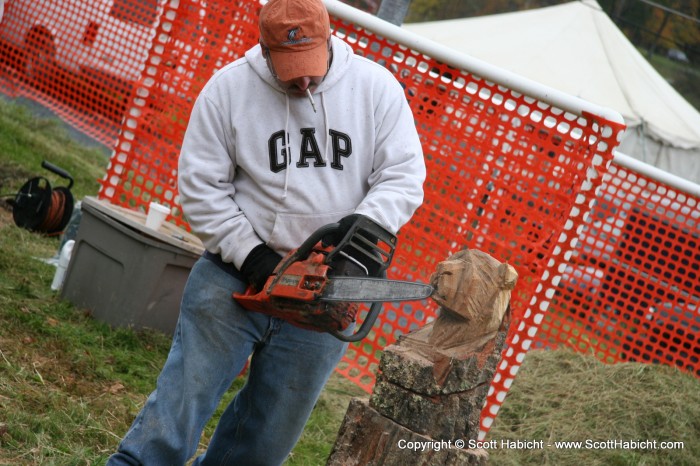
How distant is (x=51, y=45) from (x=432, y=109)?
626cm

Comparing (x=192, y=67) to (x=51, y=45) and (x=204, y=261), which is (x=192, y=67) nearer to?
(x=204, y=261)

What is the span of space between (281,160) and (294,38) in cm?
43

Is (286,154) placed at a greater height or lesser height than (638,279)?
greater

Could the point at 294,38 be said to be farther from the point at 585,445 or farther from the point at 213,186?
the point at 585,445

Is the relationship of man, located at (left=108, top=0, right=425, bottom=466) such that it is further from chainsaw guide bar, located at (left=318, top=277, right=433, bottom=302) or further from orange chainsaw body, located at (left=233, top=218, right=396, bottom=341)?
chainsaw guide bar, located at (left=318, top=277, right=433, bottom=302)

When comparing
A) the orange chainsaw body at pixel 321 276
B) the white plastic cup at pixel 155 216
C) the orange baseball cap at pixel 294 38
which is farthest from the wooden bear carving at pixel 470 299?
the white plastic cup at pixel 155 216

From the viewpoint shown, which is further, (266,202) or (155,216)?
(155,216)

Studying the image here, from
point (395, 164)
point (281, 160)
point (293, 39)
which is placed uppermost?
point (293, 39)

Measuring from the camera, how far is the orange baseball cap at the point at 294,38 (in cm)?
292

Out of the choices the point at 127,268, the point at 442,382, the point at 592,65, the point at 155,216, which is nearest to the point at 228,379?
the point at 442,382

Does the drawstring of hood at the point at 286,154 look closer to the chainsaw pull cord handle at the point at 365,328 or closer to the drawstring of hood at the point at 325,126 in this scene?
the drawstring of hood at the point at 325,126

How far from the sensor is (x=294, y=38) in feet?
9.59

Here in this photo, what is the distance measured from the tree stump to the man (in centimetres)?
32

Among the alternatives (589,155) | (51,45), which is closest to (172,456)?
(589,155)
